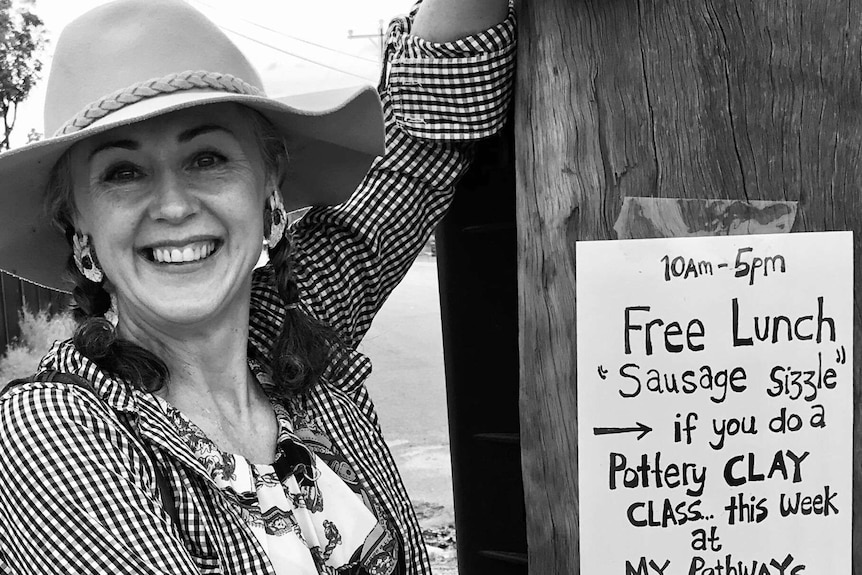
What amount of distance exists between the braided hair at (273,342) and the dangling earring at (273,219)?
3 cm

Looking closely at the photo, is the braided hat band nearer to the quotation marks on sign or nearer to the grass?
the quotation marks on sign

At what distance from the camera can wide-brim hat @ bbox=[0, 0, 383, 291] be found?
1.25 meters

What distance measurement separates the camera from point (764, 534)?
1475 mm

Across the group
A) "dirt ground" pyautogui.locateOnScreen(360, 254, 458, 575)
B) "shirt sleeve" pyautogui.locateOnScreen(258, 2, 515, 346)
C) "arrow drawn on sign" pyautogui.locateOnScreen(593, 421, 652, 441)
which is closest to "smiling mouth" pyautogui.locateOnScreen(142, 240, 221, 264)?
"shirt sleeve" pyautogui.locateOnScreen(258, 2, 515, 346)

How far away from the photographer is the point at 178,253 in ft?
4.38

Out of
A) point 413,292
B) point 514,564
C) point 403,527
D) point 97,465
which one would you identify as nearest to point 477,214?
point 403,527

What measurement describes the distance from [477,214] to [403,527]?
598 millimetres

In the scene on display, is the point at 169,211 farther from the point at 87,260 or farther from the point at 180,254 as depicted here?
the point at 87,260

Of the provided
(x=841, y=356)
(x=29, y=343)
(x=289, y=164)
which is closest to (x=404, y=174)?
(x=289, y=164)

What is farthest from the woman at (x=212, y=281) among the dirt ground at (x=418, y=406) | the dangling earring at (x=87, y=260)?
the dirt ground at (x=418, y=406)

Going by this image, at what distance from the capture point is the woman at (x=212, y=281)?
47.6 inches

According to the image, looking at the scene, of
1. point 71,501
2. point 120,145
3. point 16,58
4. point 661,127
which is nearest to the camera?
point 71,501

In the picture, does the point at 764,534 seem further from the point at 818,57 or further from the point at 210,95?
the point at 210,95

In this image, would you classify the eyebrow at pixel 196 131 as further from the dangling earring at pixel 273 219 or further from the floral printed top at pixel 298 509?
the floral printed top at pixel 298 509
